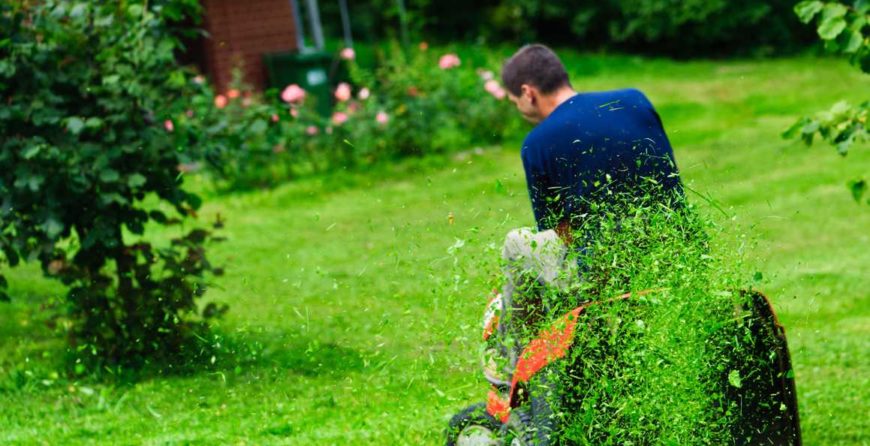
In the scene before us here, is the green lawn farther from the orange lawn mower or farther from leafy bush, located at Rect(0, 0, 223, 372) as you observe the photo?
leafy bush, located at Rect(0, 0, 223, 372)

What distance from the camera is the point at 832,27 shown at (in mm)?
4414

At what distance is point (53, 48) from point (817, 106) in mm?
12217

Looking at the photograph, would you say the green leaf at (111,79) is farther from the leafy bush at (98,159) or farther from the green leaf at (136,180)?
the green leaf at (136,180)

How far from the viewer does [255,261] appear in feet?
30.3

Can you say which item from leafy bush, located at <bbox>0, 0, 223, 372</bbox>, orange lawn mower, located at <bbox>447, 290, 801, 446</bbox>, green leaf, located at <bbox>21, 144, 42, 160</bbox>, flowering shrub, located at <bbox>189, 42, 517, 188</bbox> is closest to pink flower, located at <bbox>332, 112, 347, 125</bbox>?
flowering shrub, located at <bbox>189, 42, 517, 188</bbox>

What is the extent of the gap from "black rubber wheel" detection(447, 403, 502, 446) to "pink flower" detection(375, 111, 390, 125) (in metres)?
8.37

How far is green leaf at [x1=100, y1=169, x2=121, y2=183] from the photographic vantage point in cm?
582

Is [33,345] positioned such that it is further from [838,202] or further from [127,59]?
[838,202]

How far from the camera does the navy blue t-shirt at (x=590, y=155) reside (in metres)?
4.16

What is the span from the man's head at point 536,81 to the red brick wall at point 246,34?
1150 centimetres

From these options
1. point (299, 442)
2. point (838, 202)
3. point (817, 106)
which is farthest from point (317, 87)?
point (299, 442)

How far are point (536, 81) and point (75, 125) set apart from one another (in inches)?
95.3

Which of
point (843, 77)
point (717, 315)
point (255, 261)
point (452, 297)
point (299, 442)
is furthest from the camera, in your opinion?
point (843, 77)

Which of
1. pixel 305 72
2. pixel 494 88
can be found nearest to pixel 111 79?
pixel 494 88
